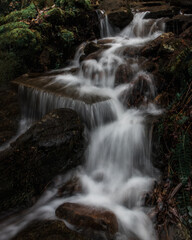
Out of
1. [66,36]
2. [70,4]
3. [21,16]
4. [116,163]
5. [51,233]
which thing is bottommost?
[116,163]

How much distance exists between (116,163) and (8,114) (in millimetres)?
3343

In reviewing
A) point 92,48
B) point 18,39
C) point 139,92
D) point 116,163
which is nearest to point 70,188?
point 116,163

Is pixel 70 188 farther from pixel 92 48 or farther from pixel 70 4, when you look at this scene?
pixel 70 4

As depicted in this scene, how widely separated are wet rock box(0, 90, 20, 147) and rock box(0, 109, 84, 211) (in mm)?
1395

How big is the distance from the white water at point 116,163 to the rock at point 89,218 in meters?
0.19

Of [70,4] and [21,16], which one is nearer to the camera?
[21,16]

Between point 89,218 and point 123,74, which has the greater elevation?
point 123,74

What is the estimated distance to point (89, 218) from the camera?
2432 millimetres

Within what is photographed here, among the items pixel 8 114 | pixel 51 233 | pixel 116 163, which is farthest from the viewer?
pixel 8 114

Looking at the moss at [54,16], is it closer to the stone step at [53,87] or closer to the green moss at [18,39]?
the green moss at [18,39]

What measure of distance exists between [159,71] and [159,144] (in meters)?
2.24

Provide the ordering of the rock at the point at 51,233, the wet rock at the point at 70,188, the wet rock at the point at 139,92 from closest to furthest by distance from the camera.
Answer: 1. the rock at the point at 51,233
2. the wet rock at the point at 70,188
3. the wet rock at the point at 139,92

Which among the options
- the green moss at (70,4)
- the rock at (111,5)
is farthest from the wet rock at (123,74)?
the rock at (111,5)

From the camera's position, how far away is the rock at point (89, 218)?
232cm
